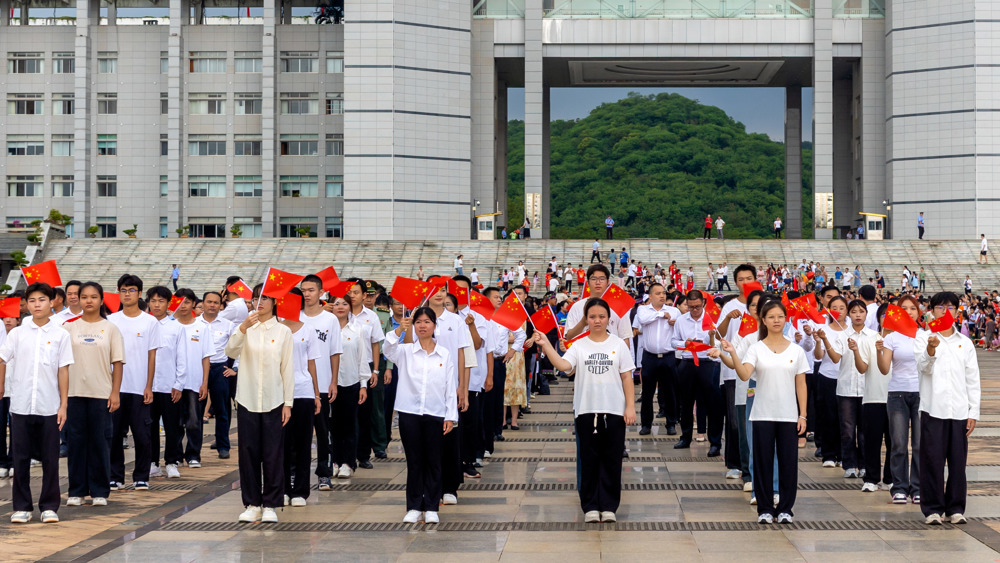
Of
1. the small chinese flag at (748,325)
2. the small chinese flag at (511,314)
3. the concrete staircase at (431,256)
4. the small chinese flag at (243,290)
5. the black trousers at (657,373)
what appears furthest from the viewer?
the concrete staircase at (431,256)

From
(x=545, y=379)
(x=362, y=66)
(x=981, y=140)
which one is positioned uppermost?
(x=362, y=66)

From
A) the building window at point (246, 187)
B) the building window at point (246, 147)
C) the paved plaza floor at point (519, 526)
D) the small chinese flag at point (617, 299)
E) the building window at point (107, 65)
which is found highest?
the building window at point (107, 65)

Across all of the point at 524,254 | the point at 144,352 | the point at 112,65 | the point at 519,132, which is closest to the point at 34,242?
the point at 112,65

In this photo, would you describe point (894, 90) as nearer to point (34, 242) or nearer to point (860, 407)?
point (34, 242)

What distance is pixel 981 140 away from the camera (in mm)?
47906

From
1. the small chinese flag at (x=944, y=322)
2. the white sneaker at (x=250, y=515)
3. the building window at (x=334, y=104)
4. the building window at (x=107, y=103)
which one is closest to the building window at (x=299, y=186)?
the building window at (x=334, y=104)

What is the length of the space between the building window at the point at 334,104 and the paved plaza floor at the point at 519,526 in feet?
148

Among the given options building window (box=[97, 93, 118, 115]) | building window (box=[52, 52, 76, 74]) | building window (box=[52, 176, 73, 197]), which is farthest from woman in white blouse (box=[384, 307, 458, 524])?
building window (box=[52, 52, 76, 74])

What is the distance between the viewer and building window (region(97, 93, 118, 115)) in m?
55.5

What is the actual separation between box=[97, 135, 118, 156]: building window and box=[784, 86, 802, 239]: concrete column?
34537 millimetres

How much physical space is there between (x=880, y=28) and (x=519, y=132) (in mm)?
37073

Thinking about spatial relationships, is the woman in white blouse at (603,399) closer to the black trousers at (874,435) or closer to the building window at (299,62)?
the black trousers at (874,435)

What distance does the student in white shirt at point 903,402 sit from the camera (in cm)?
934

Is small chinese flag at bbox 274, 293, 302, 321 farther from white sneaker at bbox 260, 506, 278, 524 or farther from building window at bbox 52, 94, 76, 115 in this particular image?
building window at bbox 52, 94, 76, 115
